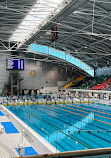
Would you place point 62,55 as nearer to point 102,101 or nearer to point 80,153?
point 102,101

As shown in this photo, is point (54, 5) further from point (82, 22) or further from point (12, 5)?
point (82, 22)

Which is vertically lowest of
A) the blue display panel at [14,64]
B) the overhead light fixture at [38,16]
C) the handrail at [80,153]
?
the handrail at [80,153]

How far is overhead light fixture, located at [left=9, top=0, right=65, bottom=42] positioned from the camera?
53.9 ft

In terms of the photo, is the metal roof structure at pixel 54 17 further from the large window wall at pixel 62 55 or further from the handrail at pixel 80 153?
the handrail at pixel 80 153

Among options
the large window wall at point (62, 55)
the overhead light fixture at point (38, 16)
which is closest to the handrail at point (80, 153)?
the overhead light fixture at point (38, 16)

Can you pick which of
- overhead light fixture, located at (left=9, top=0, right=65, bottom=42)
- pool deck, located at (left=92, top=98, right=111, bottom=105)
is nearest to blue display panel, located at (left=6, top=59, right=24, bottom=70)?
overhead light fixture, located at (left=9, top=0, right=65, bottom=42)

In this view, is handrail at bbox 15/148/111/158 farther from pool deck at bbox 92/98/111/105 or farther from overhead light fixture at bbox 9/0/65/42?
pool deck at bbox 92/98/111/105

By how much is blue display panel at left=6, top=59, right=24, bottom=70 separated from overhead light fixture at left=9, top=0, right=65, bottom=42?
16.4 metres

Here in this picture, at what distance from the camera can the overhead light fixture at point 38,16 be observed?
1644 cm

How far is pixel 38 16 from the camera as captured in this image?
1991 cm

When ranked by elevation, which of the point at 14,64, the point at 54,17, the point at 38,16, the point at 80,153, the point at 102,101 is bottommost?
the point at 102,101

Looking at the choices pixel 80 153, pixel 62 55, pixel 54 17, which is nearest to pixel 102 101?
pixel 62 55

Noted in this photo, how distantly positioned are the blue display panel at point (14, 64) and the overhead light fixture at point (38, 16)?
16.4 metres

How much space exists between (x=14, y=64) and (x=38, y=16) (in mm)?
25581
